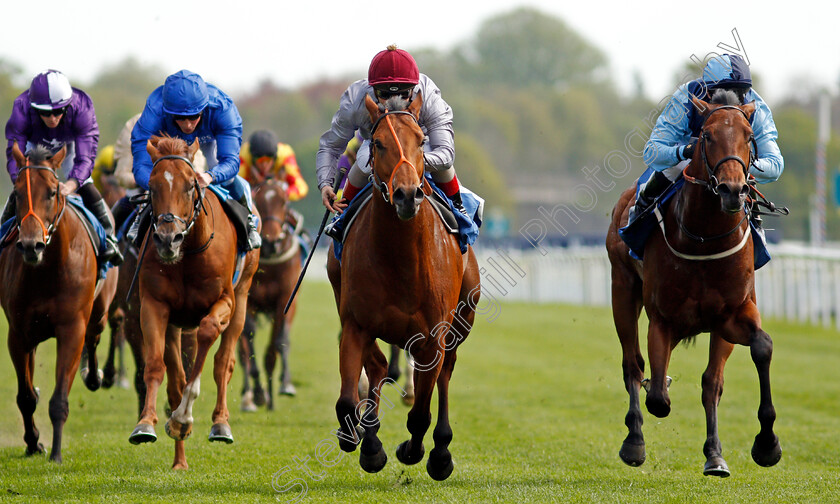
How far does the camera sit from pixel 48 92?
6.89 m

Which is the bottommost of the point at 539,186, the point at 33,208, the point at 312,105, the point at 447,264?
the point at 539,186

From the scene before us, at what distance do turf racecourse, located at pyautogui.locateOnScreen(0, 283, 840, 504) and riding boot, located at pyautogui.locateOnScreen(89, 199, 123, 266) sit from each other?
4.38 ft

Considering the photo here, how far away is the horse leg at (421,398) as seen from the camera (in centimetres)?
544

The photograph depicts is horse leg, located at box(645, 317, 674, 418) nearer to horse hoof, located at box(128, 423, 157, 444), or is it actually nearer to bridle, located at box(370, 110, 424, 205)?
bridle, located at box(370, 110, 424, 205)

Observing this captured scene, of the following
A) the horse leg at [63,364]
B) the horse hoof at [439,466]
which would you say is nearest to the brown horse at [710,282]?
the horse hoof at [439,466]

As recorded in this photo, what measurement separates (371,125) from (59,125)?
2.91 meters

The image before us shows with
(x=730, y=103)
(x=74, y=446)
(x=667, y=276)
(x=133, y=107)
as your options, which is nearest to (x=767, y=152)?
(x=730, y=103)

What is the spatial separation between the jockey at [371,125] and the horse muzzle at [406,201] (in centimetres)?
65

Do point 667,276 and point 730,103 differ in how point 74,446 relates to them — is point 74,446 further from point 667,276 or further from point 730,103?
point 730,103

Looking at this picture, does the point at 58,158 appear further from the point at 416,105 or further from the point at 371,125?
the point at 416,105

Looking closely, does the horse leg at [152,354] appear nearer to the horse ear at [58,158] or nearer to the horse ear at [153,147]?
the horse ear at [153,147]

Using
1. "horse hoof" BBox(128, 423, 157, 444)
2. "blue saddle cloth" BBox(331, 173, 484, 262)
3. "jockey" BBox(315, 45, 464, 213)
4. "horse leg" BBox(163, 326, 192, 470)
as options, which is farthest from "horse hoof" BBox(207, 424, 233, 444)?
"jockey" BBox(315, 45, 464, 213)

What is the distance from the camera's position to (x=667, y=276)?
5.85 m

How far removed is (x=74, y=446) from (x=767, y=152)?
5.06 m
